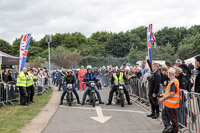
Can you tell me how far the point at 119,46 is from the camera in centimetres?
7006

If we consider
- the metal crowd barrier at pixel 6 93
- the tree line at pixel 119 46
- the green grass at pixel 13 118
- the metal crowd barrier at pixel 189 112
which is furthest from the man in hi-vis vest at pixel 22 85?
the tree line at pixel 119 46

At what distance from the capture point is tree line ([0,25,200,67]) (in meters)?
51.3

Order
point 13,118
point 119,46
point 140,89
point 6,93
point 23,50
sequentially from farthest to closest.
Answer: point 119,46 < point 23,50 < point 140,89 < point 6,93 < point 13,118

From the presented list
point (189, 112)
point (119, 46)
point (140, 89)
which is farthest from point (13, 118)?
point (119, 46)

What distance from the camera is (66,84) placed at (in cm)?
1283

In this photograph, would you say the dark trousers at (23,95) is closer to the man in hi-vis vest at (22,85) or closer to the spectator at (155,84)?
the man in hi-vis vest at (22,85)

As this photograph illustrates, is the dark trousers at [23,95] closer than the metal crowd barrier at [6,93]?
No

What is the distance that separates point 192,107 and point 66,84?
792 centimetres

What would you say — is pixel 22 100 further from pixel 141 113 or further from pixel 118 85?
pixel 141 113

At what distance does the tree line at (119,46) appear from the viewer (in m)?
51.3

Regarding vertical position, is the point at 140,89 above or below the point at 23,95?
above

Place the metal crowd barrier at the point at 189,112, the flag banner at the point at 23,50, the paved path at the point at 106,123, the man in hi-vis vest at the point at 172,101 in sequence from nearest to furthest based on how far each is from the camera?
the metal crowd barrier at the point at 189,112, the man in hi-vis vest at the point at 172,101, the paved path at the point at 106,123, the flag banner at the point at 23,50

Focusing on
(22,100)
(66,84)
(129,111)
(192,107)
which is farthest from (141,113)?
(22,100)

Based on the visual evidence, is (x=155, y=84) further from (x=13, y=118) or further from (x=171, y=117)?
(x=13, y=118)
